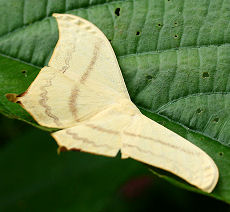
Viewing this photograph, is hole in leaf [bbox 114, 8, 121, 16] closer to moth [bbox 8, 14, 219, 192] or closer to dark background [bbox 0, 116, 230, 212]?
moth [bbox 8, 14, 219, 192]

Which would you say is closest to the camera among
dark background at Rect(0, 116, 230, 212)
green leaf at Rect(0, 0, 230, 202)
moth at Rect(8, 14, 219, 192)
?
moth at Rect(8, 14, 219, 192)

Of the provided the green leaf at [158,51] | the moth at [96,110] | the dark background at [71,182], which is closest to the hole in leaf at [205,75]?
the green leaf at [158,51]

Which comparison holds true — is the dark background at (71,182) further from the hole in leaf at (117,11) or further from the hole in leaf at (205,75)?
the hole in leaf at (117,11)

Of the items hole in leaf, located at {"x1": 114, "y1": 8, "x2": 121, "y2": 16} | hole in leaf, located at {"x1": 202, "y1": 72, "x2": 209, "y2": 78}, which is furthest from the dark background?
hole in leaf, located at {"x1": 114, "y1": 8, "x2": 121, "y2": 16}

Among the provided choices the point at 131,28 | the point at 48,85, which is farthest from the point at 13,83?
the point at 131,28

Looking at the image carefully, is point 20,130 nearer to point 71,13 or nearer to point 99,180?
point 99,180

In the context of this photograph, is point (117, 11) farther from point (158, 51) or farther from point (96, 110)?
point (96, 110)
